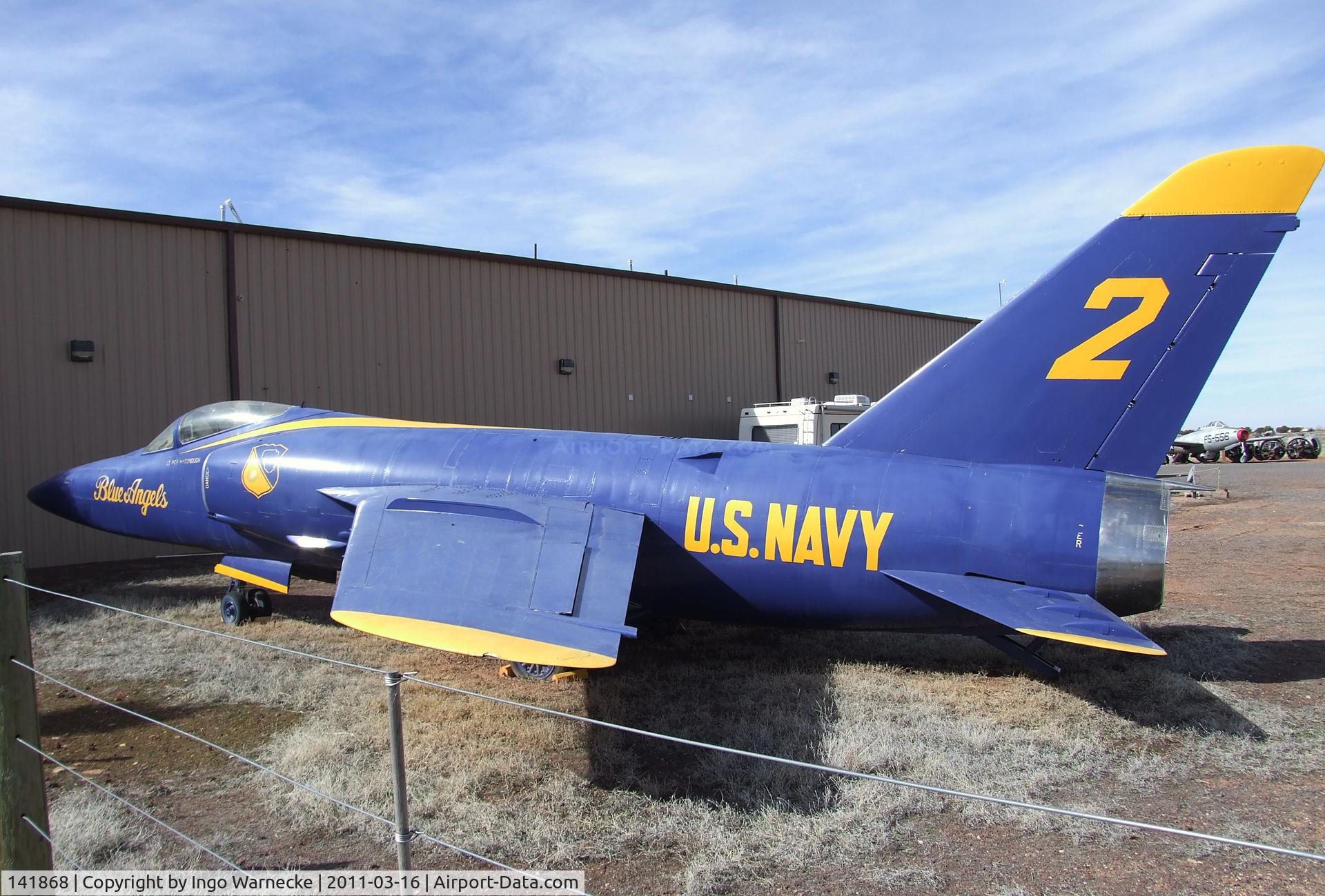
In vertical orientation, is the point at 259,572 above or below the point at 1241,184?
below

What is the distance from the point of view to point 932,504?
21.3 ft

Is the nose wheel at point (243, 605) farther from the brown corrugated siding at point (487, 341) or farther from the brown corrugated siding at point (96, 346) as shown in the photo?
the brown corrugated siding at point (487, 341)

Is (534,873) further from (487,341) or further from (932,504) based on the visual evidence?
(487,341)

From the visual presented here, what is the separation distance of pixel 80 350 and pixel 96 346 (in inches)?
14.8

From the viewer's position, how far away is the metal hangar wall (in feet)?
45.6

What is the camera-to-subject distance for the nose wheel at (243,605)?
984 centimetres

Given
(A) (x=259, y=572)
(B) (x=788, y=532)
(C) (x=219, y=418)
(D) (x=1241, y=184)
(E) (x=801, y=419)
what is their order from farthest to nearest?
1. (E) (x=801, y=419)
2. (C) (x=219, y=418)
3. (A) (x=259, y=572)
4. (B) (x=788, y=532)
5. (D) (x=1241, y=184)

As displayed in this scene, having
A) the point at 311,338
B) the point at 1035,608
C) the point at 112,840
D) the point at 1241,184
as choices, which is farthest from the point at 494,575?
the point at 311,338

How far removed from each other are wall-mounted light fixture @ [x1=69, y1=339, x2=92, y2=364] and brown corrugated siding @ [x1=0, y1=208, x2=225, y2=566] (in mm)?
114

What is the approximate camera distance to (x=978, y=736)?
19.4 feet

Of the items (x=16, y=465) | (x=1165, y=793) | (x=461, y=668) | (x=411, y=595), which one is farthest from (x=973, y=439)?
(x=16, y=465)

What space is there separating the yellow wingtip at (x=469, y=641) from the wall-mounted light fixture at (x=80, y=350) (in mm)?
11449

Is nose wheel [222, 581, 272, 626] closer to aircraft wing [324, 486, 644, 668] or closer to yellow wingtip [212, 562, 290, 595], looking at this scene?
yellow wingtip [212, 562, 290, 595]

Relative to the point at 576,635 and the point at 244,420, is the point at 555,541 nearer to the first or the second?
the point at 576,635
